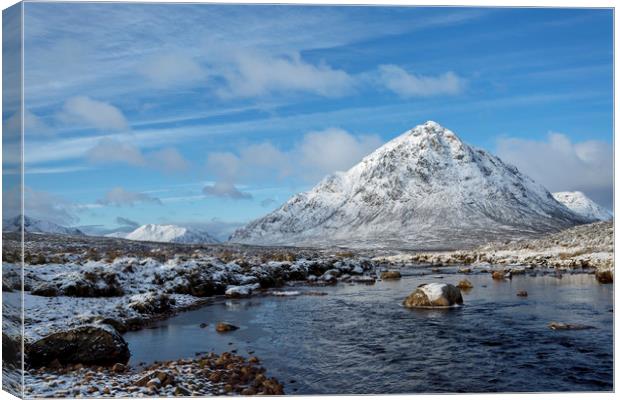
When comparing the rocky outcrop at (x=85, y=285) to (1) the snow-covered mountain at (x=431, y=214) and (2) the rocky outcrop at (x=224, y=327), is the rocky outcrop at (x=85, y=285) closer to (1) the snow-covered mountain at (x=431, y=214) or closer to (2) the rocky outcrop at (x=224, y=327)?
(2) the rocky outcrop at (x=224, y=327)

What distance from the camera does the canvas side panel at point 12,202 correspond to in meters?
11.3

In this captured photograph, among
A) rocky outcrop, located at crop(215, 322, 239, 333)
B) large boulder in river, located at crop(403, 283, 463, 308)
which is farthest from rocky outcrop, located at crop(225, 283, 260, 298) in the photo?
rocky outcrop, located at crop(215, 322, 239, 333)

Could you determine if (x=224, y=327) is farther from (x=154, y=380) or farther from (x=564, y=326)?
(x=564, y=326)

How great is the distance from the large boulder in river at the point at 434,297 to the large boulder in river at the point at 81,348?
1195 cm

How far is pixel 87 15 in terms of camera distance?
1245cm

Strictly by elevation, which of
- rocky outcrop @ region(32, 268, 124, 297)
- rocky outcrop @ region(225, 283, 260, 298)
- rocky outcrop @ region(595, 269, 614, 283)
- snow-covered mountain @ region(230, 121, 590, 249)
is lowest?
rocky outcrop @ region(225, 283, 260, 298)

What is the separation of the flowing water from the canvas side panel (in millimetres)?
3064

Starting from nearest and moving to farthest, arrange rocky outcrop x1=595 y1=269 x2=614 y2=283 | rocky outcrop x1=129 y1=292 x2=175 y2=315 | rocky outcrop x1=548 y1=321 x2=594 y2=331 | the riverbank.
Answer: rocky outcrop x1=548 y1=321 x2=594 y2=331 < rocky outcrop x1=129 y1=292 x2=175 y2=315 < rocky outcrop x1=595 y1=269 x2=614 y2=283 < the riverbank

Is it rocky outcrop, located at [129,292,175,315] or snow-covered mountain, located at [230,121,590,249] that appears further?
snow-covered mountain, located at [230,121,590,249]

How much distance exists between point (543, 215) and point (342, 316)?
530 ft

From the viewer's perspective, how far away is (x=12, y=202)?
11531 mm

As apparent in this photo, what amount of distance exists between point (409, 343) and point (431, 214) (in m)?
157

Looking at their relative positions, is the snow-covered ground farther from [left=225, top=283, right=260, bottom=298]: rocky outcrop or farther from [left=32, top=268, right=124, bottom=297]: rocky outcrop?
[left=32, top=268, right=124, bottom=297]: rocky outcrop

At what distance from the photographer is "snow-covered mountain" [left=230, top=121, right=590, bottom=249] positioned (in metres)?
153
